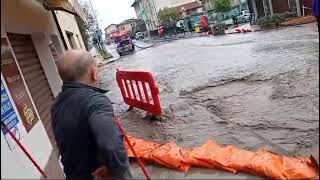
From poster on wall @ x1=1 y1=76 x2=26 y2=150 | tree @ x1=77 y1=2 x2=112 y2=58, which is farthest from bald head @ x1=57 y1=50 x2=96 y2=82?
tree @ x1=77 y1=2 x2=112 y2=58

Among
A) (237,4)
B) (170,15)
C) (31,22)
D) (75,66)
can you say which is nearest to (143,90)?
(31,22)

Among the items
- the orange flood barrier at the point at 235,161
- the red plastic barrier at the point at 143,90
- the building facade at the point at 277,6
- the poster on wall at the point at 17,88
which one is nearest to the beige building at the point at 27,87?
the poster on wall at the point at 17,88

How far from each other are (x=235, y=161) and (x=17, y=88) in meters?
2.71

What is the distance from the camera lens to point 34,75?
7.64 meters

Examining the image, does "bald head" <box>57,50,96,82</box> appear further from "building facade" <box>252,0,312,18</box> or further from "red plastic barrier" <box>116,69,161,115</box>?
"building facade" <box>252,0,312,18</box>

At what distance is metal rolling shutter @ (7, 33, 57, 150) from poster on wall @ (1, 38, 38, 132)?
4.04 feet

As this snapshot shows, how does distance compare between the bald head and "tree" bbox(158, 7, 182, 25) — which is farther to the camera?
"tree" bbox(158, 7, 182, 25)

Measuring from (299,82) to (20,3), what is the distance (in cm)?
569

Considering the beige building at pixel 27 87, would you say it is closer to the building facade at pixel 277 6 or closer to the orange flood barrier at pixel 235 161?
the orange flood barrier at pixel 235 161

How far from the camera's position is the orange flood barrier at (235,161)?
13.7ft

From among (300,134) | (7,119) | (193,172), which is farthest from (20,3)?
(300,134)

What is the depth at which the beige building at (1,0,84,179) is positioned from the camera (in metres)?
4.19

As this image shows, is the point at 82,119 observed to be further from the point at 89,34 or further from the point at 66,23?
the point at 89,34

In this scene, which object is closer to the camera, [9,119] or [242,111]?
[9,119]
